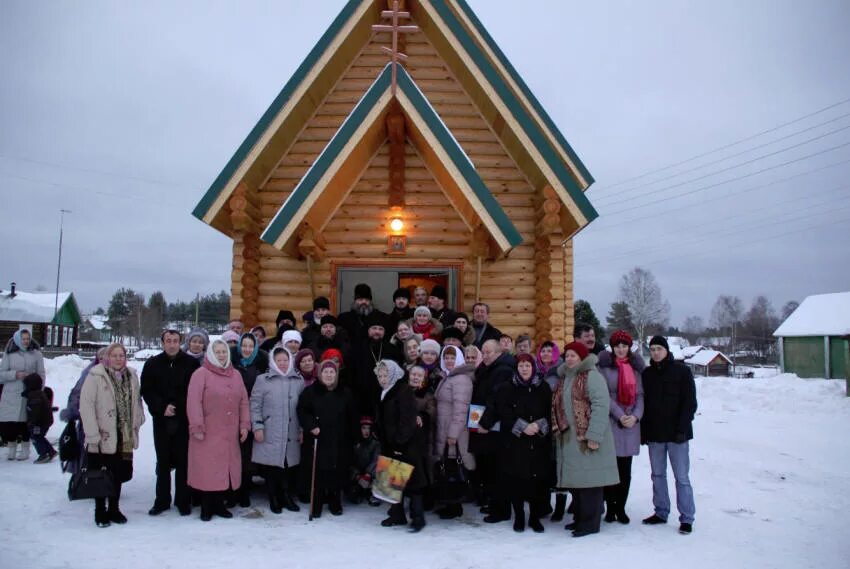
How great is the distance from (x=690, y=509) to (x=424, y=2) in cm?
774

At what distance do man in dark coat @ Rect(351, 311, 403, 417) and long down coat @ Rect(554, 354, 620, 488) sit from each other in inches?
82.8

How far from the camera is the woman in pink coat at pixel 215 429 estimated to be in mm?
5836

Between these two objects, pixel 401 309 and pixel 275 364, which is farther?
pixel 401 309

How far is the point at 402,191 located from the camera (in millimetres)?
9375

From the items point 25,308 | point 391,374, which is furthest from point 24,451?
point 25,308

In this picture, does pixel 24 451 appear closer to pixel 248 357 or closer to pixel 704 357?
pixel 248 357

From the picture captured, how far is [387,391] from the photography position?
6012mm

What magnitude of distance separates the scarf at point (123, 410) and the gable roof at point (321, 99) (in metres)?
3.10

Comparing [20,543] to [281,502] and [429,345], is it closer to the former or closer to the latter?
[281,502]

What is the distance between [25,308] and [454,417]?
4087cm

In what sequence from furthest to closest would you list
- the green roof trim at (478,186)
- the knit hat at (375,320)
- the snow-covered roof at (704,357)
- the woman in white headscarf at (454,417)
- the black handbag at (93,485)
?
the snow-covered roof at (704,357) < the green roof trim at (478,186) < the knit hat at (375,320) < the woman in white headscarf at (454,417) < the black handbag at (93,485)

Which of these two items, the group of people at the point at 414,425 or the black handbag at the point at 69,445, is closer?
the group of people at the point at 414,425

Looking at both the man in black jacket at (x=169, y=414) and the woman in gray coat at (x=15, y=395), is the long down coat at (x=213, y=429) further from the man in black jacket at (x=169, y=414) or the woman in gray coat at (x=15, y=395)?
the woman in gray coat at (x=15, y=395)

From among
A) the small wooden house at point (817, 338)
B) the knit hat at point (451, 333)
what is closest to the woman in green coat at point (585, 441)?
the knit hat at point (451, 333)
